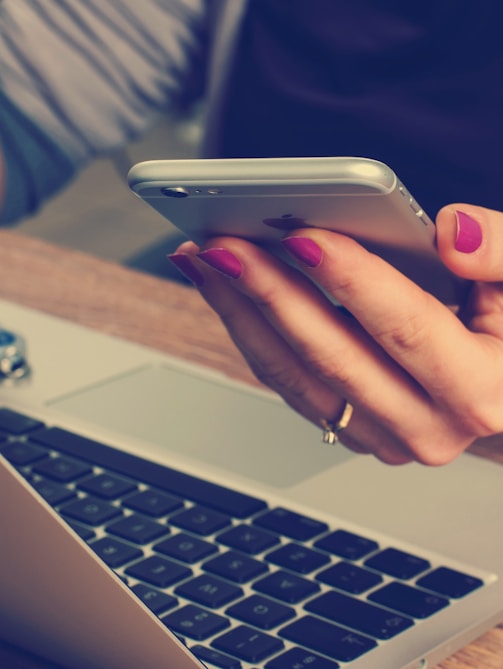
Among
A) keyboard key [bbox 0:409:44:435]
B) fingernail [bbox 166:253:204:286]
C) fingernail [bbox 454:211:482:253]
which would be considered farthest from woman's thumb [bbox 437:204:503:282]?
keyboard key [bbox 0:409:44:435]

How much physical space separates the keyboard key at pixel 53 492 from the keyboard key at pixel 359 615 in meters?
0.12

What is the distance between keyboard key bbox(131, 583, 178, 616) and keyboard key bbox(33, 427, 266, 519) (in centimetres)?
6

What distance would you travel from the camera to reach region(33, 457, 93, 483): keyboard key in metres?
0.45

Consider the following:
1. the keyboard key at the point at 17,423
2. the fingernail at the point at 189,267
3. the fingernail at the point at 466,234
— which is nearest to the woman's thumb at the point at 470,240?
the fingernail at the point at 466,234

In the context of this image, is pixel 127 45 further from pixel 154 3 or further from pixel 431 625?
pixel 431 625

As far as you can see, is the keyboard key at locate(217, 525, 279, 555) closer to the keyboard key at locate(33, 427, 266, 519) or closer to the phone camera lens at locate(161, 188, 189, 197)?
the keyboard key at locate(33, 427, 266, 519)

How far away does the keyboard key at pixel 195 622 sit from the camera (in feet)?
1.14

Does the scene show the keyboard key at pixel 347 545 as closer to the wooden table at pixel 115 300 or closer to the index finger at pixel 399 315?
the index finger at pixel 399 315

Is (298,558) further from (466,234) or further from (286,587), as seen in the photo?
(466,234)

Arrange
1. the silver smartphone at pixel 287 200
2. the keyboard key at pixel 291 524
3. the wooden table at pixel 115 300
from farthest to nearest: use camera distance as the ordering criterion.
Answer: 1. the wooden table at pixel 115 300
2. the keyboard key at pixel 291 524
3. the silver smartphone at pixel 287 200

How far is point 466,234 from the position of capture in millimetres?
385

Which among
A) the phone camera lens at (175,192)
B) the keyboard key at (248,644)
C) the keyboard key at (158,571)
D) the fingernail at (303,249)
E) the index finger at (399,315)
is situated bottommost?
the keyboard key at (248,644)

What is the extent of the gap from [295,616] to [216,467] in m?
0.12

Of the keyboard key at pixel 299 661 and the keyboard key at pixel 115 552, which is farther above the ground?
the keyboard key at pixel 115 552
